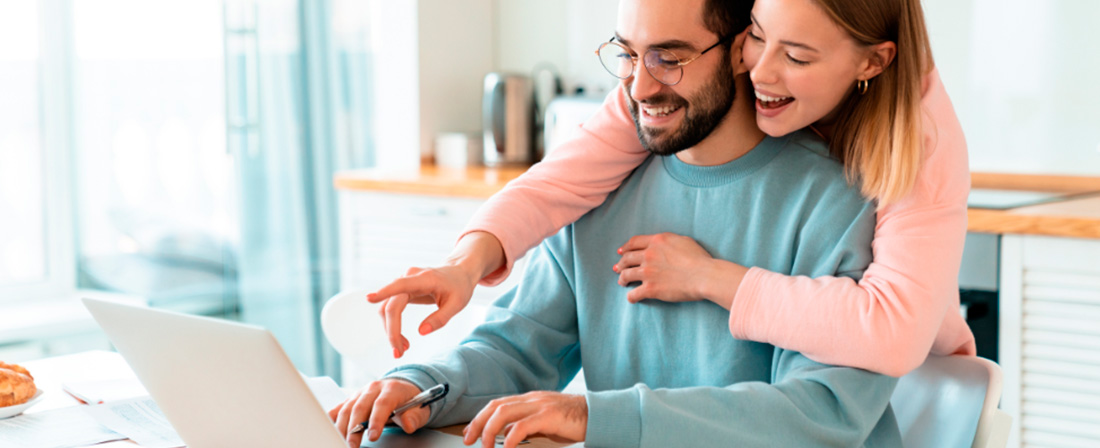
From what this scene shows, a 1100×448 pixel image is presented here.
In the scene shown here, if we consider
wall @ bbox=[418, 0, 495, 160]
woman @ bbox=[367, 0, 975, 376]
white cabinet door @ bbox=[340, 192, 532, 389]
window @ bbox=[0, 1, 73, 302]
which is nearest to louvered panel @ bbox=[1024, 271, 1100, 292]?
woman @ bbox=[367, 0, 975, 376]

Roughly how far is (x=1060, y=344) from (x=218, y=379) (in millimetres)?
1646

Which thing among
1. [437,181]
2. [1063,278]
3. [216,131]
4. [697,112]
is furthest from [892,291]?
[216,131]

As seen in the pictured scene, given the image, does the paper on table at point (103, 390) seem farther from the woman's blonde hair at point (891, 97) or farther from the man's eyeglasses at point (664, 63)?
the woman's blonde hair at point (891, 97)

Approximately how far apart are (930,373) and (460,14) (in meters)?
2.33

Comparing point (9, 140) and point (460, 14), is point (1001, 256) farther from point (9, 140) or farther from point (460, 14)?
point (9, 140)

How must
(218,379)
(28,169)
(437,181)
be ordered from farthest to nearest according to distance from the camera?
(28,169) → (437,181) → (218,379)

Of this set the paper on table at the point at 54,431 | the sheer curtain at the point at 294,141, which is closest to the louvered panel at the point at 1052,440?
the paper on table at the point at 54,431

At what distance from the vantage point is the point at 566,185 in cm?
132

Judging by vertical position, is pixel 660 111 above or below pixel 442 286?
above

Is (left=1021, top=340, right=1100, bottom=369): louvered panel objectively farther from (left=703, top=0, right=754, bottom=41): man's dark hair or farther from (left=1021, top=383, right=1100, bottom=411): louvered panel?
(left=703, top=0, right=754, bottom=41): man's dark hair

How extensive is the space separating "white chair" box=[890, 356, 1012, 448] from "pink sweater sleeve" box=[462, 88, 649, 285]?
17.9 inches

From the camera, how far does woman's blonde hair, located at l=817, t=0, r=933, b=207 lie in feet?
3.50

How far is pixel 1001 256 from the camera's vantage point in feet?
6.40

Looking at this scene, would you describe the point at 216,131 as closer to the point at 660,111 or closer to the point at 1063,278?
the point at 660,111
